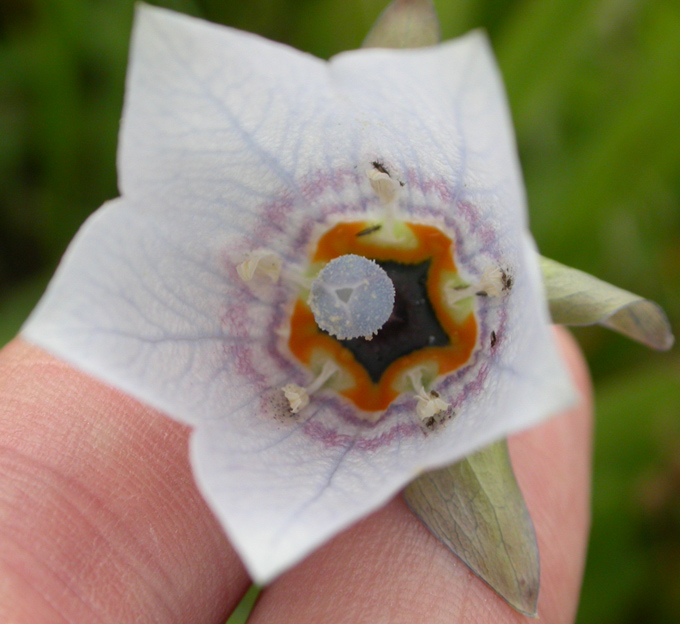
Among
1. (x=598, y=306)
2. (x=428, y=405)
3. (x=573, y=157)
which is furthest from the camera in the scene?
(x=573, y=157)

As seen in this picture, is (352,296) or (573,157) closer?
(352,296)

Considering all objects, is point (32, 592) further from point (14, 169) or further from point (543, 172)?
point (543, 172)

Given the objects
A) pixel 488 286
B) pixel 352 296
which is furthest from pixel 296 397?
pixel 488 286

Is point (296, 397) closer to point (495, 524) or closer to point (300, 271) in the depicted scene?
point (300, 271)

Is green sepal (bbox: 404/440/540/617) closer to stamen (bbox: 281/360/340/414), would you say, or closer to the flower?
the flower

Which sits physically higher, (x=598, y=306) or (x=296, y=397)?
(x=598, y=306)

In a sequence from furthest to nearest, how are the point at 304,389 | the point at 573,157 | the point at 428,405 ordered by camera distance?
1. the point at 573,157
2. the point at 304,389
3. the point at 428,405

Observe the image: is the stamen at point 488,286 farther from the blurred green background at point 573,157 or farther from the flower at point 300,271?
the blurred green background at point 573,157
